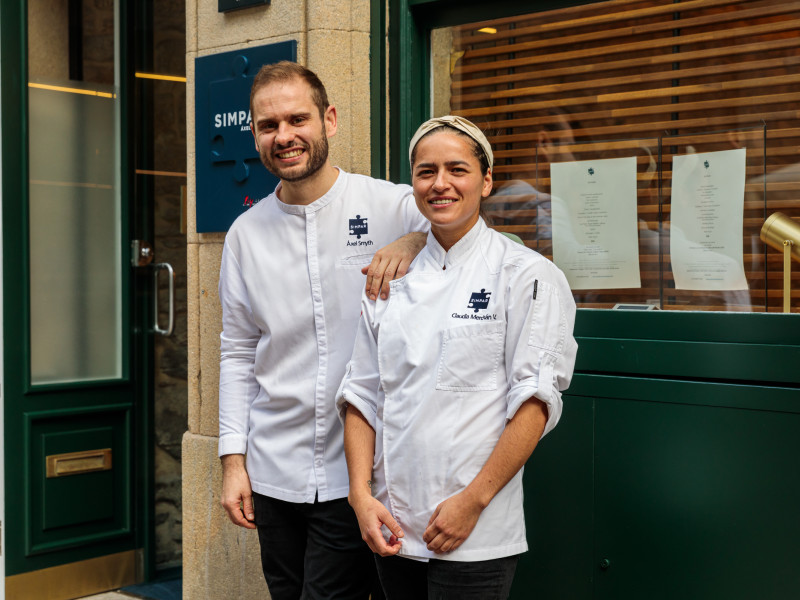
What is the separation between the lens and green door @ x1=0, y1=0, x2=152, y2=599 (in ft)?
15.7

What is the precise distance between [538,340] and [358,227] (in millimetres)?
827

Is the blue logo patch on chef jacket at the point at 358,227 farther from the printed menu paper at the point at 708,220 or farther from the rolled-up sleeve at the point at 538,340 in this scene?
the printed menu paper at the point at 708,220

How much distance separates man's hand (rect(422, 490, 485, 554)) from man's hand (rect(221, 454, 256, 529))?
0.86 metres

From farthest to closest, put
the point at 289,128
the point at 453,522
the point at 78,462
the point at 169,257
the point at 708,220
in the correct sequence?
the point at 169,257 → the point at 78,462 → the point at 708,220 → the point at 289,128 → the point at 453,522

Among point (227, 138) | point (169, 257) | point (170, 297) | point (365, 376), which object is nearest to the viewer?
point (365, 376)

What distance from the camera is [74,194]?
504 centimetres

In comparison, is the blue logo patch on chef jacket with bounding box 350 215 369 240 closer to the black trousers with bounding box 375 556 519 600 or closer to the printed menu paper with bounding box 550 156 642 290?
the printed menu paper with bounding box 550 156 642 290

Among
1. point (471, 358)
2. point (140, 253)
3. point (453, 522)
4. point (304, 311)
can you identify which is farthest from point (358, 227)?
point (140, 253)

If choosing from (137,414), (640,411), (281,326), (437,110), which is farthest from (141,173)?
(640,411)

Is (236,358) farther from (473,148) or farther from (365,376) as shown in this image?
(473,148)

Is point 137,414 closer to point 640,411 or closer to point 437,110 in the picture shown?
point 437,110

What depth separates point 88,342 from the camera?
5.08 m

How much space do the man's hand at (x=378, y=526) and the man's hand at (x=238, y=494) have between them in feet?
2.21

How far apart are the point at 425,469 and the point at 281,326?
2.51ft
